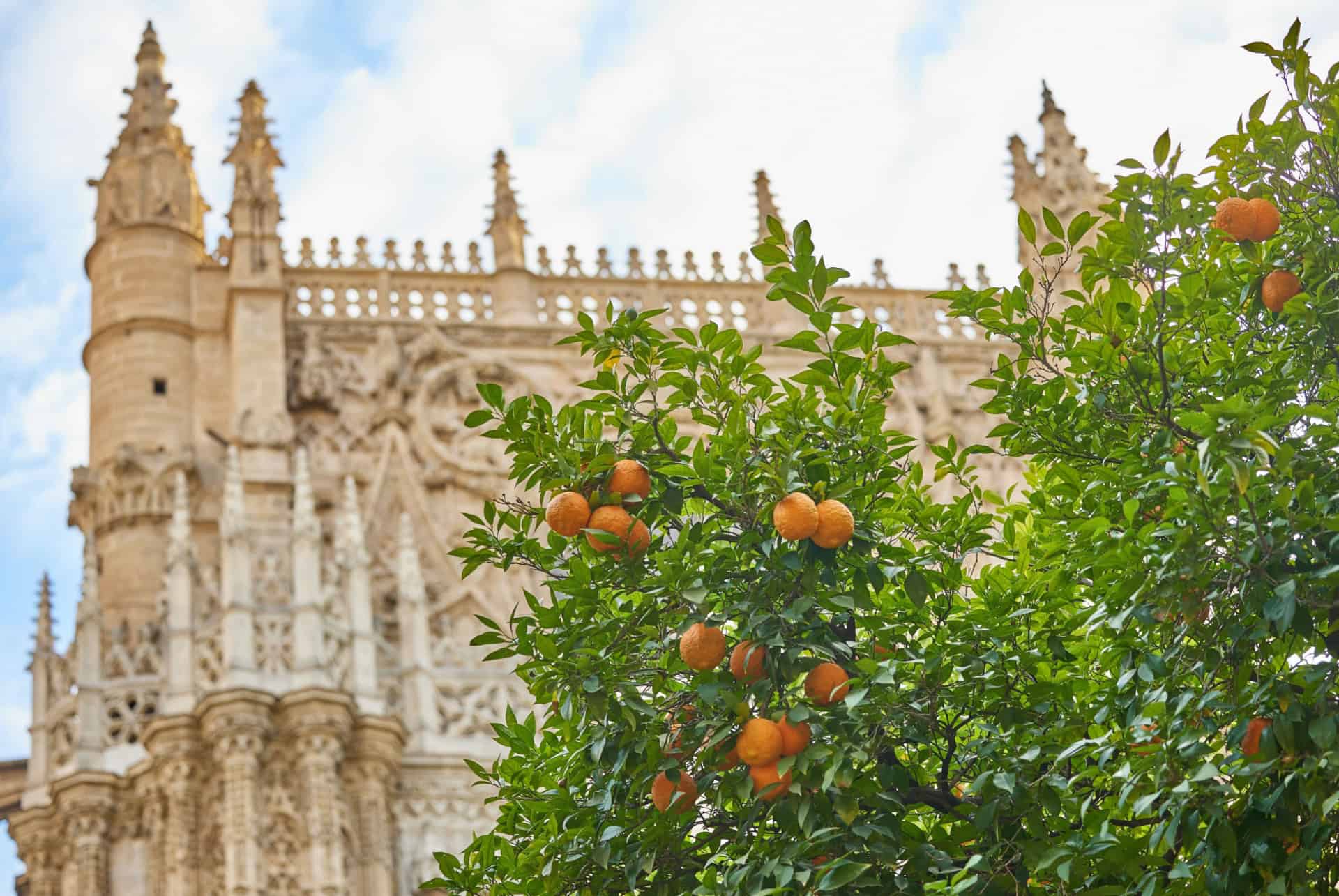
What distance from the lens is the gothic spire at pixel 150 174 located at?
25.1 meters

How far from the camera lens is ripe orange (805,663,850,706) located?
7.61m

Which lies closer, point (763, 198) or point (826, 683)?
point (826, 683)

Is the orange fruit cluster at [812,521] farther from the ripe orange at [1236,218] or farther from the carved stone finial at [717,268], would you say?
the carved stone finial at [717,268]

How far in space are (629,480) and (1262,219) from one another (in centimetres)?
274

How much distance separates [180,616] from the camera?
20.9m

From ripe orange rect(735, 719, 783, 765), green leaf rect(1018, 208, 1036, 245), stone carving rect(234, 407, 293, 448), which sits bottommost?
ripe orange rect(735, 719, 783, 765)

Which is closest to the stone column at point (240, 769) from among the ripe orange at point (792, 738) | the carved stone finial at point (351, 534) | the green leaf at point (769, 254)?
the carved stone finial at point (351, 534)

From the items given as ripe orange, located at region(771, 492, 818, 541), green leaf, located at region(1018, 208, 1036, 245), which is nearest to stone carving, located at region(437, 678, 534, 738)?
green leaf, located at region(1018, 208, 1036, 245)

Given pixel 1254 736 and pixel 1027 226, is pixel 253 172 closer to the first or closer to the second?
pixel 1027 226

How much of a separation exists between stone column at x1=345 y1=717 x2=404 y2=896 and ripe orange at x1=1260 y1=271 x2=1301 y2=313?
13836mm

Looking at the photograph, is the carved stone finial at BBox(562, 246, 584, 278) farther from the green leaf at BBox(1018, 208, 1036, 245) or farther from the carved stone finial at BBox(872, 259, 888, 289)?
the green leaf at BBox(1018, 208, 1036, 245)

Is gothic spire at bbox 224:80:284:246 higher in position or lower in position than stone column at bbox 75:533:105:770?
higher

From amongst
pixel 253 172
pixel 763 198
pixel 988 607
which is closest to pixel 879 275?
pixel 763 198

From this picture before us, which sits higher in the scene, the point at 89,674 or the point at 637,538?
the point at 89,674
